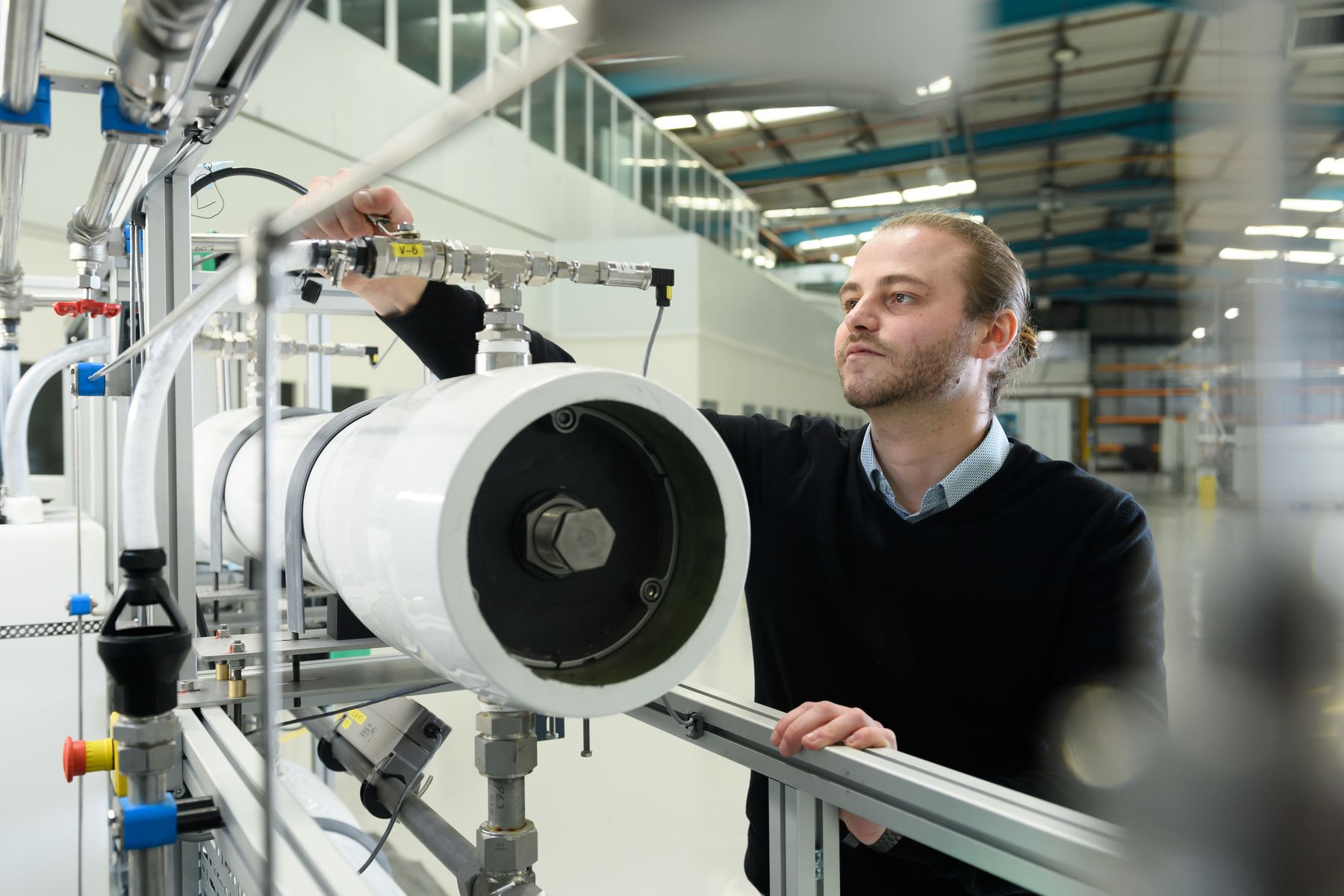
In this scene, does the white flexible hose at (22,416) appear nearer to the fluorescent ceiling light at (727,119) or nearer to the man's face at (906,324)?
the man's face at (906,324)

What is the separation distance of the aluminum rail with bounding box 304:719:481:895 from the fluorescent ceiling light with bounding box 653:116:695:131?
828 millimetres

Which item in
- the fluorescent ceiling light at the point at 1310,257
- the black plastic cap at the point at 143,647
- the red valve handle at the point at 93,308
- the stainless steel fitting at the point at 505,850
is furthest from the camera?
the red valve handle at the point at 93,308

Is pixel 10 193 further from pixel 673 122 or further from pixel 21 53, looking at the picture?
pixel 673 122

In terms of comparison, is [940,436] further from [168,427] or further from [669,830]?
[669,830]

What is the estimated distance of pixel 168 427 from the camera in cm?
87

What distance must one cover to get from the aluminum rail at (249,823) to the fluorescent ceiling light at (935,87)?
0.38 meters

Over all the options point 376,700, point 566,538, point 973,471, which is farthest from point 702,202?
point 566,538

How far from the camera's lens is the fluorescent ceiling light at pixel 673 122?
323 mm

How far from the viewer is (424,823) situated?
110cm

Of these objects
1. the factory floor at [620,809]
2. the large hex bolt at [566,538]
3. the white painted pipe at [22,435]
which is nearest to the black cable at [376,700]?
the large hex bolt at [566,538]

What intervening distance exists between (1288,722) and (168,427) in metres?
0.90

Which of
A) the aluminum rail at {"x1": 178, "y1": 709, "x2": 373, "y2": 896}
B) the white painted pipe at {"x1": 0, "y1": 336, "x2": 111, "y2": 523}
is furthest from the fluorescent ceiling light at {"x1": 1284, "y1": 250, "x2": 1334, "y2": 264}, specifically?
the white painted pipe at {"x1": 0, "y1": 336, "x2": 111, "y2": 523}

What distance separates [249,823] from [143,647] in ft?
0.45

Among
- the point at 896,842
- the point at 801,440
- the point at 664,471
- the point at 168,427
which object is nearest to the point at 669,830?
the point at 801,440
